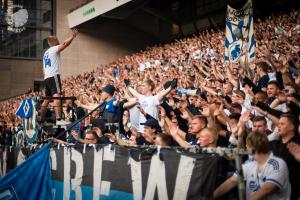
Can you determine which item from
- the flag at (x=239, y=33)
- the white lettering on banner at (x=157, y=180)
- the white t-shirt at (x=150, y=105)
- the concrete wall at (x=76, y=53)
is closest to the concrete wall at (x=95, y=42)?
the concrete wall at (x=76, y=53)

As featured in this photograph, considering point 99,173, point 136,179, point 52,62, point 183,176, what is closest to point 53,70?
point 52,62

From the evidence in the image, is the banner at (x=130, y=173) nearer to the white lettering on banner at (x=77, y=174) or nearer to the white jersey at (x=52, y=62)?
the white lettering on banner at (x=77, y=174)

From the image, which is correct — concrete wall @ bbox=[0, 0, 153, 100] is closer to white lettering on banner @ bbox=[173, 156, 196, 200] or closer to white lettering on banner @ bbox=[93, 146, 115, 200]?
white lettering on banner @ bbox=[93, 146, 115, 200]

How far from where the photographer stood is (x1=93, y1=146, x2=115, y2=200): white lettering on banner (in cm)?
538

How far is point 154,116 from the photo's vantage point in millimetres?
7996

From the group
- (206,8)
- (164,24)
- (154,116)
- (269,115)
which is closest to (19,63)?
(164,24)

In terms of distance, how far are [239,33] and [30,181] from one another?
221 inches

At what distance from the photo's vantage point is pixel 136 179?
4.91m

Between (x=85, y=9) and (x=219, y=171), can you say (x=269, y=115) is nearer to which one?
(x=219, y=171)

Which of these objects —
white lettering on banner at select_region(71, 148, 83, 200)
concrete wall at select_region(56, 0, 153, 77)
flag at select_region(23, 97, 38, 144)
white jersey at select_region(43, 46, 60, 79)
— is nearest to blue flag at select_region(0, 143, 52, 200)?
white lettering on banner at select_region(71, 148, 83, 200)

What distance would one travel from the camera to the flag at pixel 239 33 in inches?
371

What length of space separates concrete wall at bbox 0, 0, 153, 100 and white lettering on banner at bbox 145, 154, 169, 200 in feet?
92.9

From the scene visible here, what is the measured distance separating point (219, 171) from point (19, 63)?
3176 centimetres

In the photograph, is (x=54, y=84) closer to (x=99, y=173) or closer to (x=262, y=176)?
(x=99, y=173)
